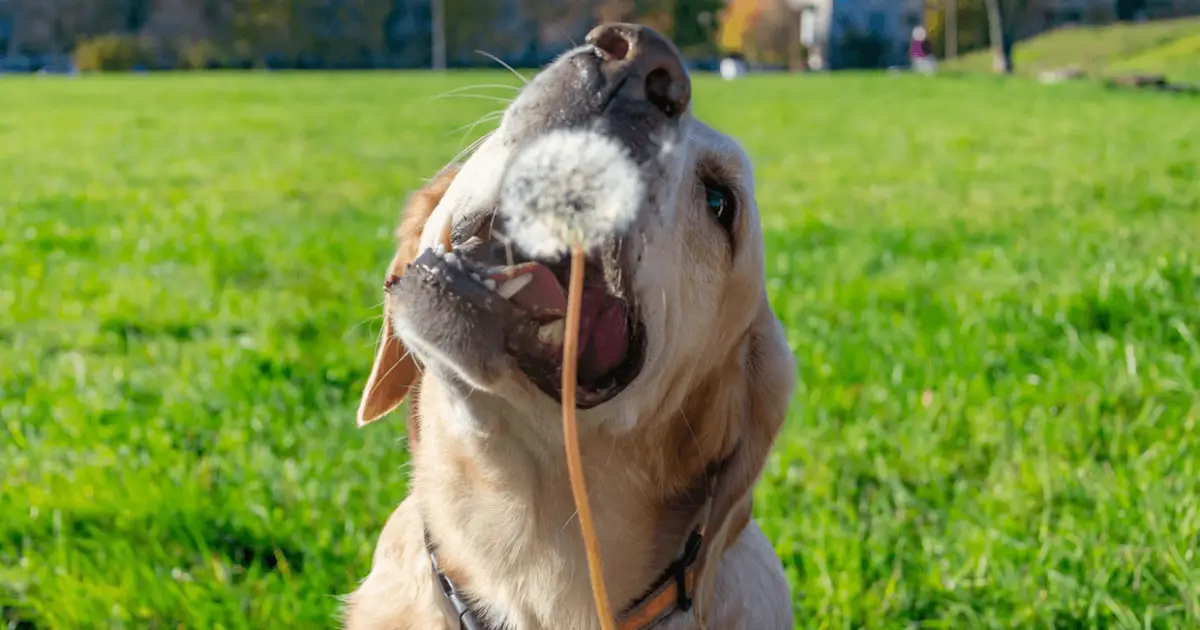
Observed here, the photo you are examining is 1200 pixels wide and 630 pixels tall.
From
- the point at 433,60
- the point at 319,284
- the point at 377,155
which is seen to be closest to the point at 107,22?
the point at 433,60

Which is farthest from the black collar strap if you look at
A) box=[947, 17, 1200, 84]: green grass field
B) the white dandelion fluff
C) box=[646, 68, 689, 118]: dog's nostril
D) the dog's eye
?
box=[947, 17, 1200, 84]: green grass field

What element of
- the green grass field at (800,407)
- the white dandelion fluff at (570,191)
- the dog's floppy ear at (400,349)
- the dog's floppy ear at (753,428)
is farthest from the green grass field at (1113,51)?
the white dandelion fluff at (570,191)

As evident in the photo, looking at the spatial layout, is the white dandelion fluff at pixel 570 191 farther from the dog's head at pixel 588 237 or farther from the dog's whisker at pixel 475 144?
the dog's whisker at pixel 475 144

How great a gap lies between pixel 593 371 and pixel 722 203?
1.60ft

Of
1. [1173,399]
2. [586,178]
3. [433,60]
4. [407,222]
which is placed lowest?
[433,60]

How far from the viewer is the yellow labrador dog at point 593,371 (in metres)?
1.88

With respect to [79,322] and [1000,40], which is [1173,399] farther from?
[1000,40]

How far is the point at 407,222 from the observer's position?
2.50m

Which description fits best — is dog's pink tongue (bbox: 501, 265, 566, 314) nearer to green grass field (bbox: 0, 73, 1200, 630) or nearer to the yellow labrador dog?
the yellow labrador dog

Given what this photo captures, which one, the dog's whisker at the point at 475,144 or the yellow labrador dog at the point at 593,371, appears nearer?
the yellow labrador dog at the point at 593,371

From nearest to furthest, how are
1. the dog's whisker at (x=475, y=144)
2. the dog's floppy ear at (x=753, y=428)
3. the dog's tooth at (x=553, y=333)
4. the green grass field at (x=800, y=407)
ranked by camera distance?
the dog's tooth at (x=553, y=333) → the dog's whisker at (x=475, y=144) → the dog's floppy ear at (x=753, y=428) → the green grass field at (x=800, y=407)

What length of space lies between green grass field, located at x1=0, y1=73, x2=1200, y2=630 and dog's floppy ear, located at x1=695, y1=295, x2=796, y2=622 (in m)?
0.70

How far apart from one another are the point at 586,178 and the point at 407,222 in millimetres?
785

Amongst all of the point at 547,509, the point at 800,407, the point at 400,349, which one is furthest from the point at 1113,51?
the point at 547,509
